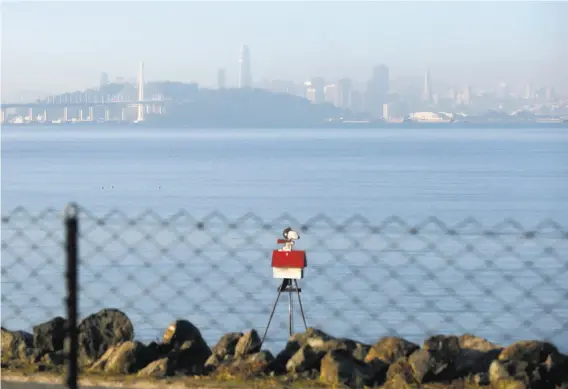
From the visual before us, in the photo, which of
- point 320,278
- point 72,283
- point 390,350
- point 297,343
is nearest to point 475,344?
point 390,350

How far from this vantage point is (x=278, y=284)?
1355 cm

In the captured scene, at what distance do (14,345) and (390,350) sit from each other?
203 centimetres

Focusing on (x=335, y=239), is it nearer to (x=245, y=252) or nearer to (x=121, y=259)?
(x=245, y=252)

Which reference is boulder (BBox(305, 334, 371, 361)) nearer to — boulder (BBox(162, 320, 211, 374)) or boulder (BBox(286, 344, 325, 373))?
boulder (BBox(286, 344, 325, 373))

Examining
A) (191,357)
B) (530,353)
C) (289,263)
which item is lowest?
(191,357)

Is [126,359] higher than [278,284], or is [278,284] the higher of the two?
[126,359]

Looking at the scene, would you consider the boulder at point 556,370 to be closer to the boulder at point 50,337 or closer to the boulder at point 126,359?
the boulder at point 126,359

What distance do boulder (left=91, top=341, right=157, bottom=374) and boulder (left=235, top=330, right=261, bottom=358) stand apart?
50 cm

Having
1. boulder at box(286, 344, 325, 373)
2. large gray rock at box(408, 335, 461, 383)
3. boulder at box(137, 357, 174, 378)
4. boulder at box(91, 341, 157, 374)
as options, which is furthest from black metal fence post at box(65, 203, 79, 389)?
large gray rock at box(408, 335, 461, 383)

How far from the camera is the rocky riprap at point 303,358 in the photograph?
571cm

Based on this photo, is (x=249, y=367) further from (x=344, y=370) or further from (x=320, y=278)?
(x=320, y=278)

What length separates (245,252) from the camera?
1596 centimetres

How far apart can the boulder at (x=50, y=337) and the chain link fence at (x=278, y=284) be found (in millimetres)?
3662

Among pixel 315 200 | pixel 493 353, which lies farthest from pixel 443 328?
pixel 315 200
